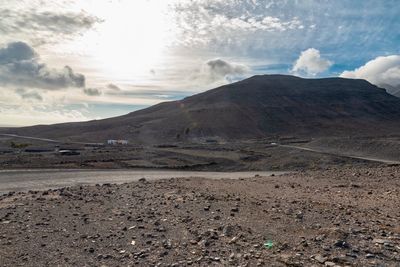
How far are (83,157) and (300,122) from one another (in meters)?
125

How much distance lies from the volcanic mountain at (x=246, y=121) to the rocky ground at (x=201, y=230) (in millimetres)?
103103

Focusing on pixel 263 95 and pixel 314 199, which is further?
pixel 263 95

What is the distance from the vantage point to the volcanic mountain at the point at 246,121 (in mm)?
137750

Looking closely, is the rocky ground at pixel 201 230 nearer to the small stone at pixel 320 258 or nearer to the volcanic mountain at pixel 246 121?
the small stone at pixel 320 258

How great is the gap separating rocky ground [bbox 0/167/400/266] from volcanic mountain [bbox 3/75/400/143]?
10310 centimetres

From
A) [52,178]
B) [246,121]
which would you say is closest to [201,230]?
[52,178]

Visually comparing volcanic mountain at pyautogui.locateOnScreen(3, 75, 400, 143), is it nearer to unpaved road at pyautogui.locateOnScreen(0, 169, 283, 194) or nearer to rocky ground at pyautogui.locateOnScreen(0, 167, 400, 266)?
unpaved road at pyautogui.locateOnScreen(0, 169, 283, 194)

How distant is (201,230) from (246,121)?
14415cm

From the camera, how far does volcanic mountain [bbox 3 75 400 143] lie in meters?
138

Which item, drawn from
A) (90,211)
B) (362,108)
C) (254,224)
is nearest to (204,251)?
(254,224)

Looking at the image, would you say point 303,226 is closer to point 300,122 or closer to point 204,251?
point 204,251

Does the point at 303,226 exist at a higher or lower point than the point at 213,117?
lower

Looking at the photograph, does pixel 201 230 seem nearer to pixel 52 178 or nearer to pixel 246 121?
pixel 52 178

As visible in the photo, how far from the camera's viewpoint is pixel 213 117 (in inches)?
6009
